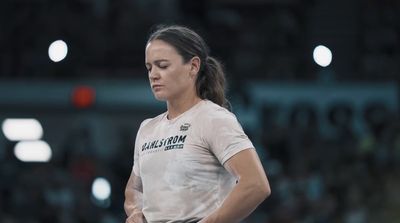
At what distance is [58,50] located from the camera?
12227 millimetres

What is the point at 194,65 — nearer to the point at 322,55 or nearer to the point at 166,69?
the point at 166,69

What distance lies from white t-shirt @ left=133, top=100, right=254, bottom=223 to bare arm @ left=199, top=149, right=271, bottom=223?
0.08m

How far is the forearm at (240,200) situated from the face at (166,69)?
Answer: 448mm

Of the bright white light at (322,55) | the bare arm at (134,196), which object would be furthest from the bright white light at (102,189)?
the bare arm at (134,196)

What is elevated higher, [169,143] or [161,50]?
[161,50]

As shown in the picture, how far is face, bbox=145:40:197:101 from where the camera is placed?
3.54 meters

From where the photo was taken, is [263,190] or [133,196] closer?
[263,190]

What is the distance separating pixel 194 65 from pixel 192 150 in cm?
31

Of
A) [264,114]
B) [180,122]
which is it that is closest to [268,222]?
[264,114]

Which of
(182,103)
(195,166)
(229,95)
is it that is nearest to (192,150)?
(195,166)

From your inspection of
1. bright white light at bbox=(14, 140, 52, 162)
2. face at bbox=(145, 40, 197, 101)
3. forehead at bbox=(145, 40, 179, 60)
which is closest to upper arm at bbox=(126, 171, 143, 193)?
face at bbox=(145, 40, 197, 101)

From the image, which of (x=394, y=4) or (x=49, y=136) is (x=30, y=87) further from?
(x=394, y=4)

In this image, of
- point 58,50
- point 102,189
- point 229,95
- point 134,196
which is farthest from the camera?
point 58,50

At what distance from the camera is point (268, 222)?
9508 mm
